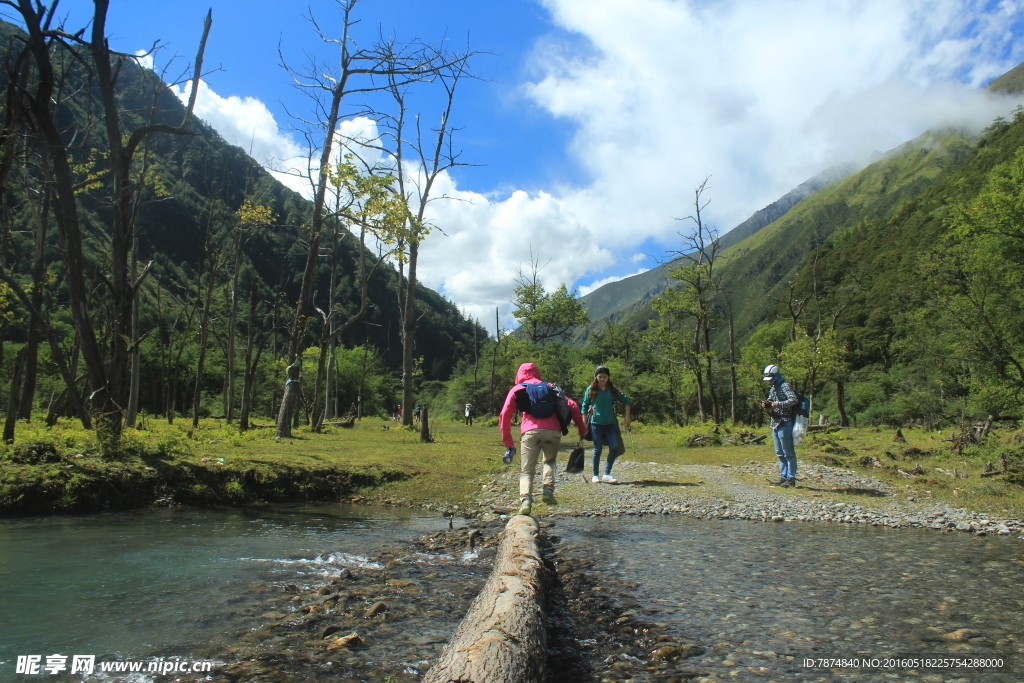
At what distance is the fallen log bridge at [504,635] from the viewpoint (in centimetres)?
292

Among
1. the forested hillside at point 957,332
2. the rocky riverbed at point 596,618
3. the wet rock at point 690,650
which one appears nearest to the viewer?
the rocky riverbed at point 596,618

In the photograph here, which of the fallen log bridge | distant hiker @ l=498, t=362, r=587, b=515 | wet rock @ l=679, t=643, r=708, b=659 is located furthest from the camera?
distant hiker @ l=498, t=362, r=587, b=515

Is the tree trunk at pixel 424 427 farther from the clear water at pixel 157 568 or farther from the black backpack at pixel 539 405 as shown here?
the black backpack at pixel 539 405

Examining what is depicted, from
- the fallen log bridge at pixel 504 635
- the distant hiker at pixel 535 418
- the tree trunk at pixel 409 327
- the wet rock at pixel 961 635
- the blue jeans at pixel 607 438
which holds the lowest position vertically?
the wet rock at pixel 961 635

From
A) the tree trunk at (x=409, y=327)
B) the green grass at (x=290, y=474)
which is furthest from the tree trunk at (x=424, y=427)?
the green grass at (x=290, y=474)

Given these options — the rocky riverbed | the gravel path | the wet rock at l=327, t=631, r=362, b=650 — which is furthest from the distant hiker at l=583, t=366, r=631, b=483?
the wet rock at l=327, t=631, r=362, b=650

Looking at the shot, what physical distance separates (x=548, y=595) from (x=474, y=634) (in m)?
1.80

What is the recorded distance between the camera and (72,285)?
1096cm

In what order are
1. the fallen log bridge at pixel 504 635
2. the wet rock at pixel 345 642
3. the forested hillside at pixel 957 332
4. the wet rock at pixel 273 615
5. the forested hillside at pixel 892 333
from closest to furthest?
the fallen log bridge at pixel 504 635
the wet rock at pixel 345 642
the wet rock at pixel 273 615
the forested hillside at pixel 957 332
the forested hillside at pixel 892 333

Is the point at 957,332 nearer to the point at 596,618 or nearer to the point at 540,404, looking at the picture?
the point at 540,404

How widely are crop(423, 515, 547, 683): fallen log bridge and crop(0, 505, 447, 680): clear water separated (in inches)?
80.6

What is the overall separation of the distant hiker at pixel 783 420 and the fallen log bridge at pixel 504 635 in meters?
7.88

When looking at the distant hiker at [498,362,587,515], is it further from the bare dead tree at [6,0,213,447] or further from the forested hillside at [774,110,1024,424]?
the forested hillside at [774,110,1024,424]

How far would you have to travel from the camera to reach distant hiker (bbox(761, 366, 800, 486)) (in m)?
11.1
